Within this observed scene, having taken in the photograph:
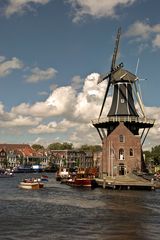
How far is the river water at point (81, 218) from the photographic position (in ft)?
115

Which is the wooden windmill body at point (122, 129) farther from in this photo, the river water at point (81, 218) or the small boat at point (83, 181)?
the river water at point (81, 218)

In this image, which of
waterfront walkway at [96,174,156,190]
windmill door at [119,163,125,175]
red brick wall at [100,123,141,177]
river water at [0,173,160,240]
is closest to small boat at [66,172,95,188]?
waterfront walkway at [96,174,156,190]

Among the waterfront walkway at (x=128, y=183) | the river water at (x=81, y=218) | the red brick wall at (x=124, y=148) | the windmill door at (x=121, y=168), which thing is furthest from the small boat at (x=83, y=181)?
the river water at (x=81, y=218)

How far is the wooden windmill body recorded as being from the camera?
89375 millimetres

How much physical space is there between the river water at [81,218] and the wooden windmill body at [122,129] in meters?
25.5

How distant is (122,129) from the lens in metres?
89.1

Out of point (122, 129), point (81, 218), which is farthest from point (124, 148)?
point (81, 218)

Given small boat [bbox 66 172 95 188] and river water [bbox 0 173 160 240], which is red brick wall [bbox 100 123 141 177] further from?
river water [bbox 0 173 160 240]

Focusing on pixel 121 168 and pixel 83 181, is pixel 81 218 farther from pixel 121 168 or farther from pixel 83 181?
pixel 121 168

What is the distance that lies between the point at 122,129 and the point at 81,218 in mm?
47085

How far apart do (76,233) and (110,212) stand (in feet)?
41.5

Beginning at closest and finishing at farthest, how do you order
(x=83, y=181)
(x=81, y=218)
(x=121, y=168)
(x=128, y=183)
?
(x=81, y=218) → (x=128, y=183) → (x=83, y=181) → (x=121, y=168)

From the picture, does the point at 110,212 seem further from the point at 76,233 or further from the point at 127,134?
the point at 127,134

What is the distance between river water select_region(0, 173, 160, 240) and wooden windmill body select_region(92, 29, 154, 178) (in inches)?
1003
